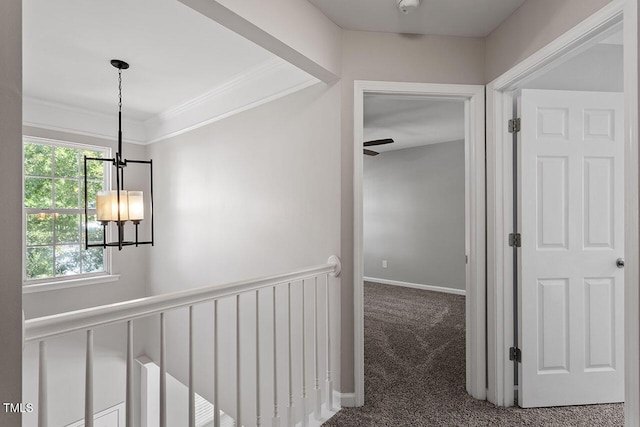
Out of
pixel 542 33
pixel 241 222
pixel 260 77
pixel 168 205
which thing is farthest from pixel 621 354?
pixel 168 205

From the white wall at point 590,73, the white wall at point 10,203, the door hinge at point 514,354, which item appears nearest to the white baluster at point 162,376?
the white wall at point 10,203

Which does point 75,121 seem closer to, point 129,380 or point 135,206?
point 135,206

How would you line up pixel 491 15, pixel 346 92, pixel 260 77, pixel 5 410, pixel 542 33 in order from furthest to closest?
pixel 260 77, pixel 346 92, pixel 491 15, pixel 542 33, pixel 5 410

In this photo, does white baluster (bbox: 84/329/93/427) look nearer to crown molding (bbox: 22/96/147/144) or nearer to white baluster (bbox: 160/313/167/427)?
white baluster (bbox: 160/313/167/427)

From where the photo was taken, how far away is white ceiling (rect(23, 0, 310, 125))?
1.96 meters

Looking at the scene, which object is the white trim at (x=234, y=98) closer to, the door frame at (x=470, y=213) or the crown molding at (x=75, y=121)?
the crown molding at (x=75, y=121)

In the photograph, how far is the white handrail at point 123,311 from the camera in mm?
873

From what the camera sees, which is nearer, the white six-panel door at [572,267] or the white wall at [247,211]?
the white six-panel door at [572,267]

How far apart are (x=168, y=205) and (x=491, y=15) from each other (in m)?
3.58

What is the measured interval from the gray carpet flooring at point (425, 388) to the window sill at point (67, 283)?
3.11m

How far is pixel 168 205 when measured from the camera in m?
3.85

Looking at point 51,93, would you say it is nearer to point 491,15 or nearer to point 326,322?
point 326,322

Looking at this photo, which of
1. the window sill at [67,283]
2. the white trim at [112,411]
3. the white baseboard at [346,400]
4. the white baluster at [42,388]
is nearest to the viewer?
the white baluster at [42,388]

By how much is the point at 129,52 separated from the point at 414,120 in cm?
325
